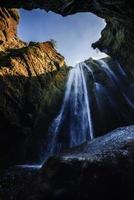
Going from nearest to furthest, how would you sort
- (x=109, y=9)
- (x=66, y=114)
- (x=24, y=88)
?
(x=109, y=9) → (x=24, y=88) → (x=66, y=114)

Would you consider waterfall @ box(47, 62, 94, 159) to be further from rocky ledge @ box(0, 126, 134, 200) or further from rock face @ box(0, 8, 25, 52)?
rocky ledge @ box(0, 126, 134, 200)

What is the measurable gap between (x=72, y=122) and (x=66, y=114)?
977 mm

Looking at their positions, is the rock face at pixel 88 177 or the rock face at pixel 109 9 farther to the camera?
the rock face at pixel 109 9

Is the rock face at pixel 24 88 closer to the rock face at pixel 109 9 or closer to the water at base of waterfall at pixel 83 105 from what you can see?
the water at base of waterfall at pixel 83 105

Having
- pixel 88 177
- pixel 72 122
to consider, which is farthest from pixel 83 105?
pixel 88 177

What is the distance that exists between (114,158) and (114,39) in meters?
14.9

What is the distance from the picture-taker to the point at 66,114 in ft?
71.1

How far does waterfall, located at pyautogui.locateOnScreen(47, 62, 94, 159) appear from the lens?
19.5m

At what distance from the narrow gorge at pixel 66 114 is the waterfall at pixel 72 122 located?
0.22 ft

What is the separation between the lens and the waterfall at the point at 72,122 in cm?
1952

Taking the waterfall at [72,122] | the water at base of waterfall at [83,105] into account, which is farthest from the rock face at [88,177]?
the waterfall at [72,122]

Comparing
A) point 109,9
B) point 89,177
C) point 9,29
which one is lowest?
point 89,177

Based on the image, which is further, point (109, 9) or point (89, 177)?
point (109, 9)

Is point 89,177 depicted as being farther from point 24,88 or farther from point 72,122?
point 72,122
